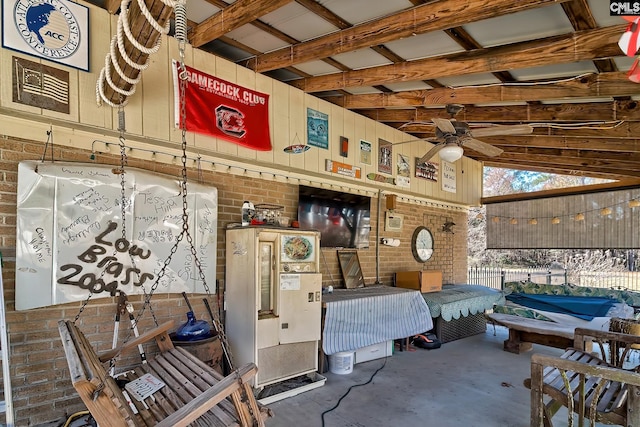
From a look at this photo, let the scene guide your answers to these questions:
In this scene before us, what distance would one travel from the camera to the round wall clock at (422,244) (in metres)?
6.80

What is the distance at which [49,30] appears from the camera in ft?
9.45

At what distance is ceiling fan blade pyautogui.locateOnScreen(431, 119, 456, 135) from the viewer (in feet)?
12.9

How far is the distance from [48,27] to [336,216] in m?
3.69

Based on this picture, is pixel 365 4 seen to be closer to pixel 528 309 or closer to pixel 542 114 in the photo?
pixel 542 114

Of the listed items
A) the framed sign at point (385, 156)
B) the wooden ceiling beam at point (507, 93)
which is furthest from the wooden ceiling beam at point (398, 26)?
the framed sign at point (385, 156)

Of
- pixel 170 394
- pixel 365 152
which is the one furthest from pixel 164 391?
pixel 365 152

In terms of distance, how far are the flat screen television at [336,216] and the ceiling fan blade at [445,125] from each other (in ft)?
5.59

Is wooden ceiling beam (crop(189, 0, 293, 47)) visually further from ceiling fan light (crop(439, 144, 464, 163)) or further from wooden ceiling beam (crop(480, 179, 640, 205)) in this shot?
wooden ceiling beam (crop(480, 179, 640, 205))

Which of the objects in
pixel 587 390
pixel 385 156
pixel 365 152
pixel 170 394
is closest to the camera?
pixel 170 394

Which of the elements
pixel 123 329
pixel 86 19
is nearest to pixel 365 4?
pixel 86 19

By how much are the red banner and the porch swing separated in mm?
1721

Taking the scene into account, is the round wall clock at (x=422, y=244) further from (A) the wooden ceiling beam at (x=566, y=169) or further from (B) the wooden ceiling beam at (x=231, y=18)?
(B) the wooden ceiling beam at (x=231, y=18)

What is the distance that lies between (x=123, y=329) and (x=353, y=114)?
4158mm

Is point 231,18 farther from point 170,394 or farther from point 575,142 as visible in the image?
point 575,142
